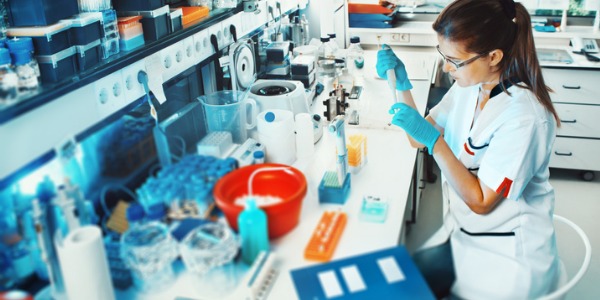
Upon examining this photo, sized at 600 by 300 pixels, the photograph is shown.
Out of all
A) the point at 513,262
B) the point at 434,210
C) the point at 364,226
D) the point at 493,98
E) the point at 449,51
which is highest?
the point at 449,51

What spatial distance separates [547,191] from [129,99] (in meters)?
1.52

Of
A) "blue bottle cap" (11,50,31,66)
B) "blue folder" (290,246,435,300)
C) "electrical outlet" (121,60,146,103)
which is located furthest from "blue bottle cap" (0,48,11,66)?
"blue folder" (290,246,435,300)

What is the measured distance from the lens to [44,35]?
5.44ft

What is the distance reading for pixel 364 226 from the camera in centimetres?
161

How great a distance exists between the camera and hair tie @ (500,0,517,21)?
1716 mm

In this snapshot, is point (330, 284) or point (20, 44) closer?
point (330, 284)

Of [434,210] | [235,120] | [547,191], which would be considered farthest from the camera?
[434,210]

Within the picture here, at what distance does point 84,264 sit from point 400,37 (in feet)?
9.89

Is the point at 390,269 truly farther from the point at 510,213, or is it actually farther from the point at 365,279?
the point at 510,213

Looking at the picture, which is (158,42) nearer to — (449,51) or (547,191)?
(449,51)

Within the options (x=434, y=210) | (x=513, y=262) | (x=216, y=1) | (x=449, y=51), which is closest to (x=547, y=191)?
(x=513, y=262)

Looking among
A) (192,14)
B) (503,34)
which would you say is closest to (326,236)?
(503,34)

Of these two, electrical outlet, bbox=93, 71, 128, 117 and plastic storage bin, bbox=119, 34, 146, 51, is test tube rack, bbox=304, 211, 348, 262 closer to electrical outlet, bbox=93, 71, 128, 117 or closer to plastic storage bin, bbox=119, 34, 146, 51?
electrical outlet, bbox=93, 71, 128, 117

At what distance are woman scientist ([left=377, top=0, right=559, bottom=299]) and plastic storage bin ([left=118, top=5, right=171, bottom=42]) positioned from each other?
101 cm
